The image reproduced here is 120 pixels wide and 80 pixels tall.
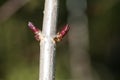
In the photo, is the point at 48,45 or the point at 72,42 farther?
the point at 72,42

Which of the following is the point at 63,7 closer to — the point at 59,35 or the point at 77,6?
the point at 77,6

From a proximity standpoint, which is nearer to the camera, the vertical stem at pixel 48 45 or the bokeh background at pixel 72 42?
the vertical stem at pixel 48 45

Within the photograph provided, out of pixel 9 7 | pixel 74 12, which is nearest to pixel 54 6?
pixel 9 7

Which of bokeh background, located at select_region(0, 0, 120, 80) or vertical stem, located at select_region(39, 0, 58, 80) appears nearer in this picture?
vertical stem, located at select_region(39, 0, 58, 80)
